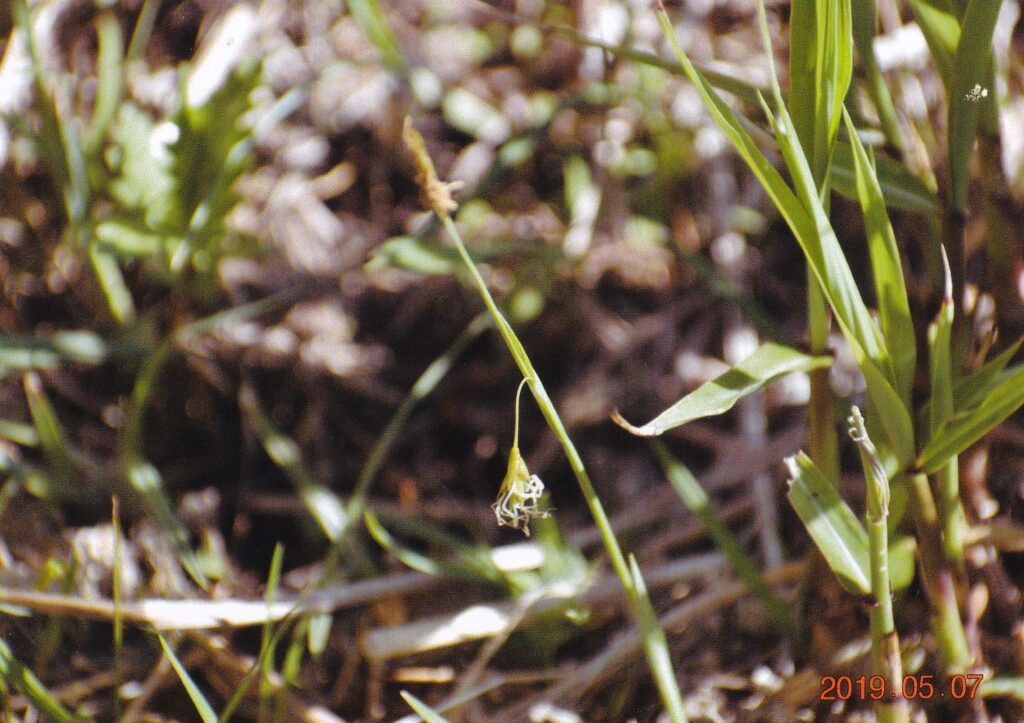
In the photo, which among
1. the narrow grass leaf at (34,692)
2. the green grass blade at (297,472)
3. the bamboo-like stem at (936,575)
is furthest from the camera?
the green grass blade at (297,472)

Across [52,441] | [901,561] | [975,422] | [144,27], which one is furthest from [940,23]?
[144,27]

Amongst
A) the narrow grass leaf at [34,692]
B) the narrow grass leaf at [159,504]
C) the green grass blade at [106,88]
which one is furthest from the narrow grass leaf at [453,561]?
the green grass blade at [106,88]

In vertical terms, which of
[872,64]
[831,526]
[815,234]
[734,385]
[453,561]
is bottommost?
[453,561]

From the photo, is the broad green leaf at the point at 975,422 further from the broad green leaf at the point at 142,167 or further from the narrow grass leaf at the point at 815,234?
the broad green leaf at the point at 142,167

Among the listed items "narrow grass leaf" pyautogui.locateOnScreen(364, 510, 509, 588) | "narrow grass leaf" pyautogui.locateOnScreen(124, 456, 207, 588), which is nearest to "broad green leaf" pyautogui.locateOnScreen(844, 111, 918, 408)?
"narrow grass leaf" pyautogui.locateOnScreen(364, 510, 509, 588)

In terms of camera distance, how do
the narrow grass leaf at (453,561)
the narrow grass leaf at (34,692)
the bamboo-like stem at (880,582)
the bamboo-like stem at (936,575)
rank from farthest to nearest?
1. the narrow grass leaf at (453,561)
2. the narrow grass leaf at (34,692)
3. the bamboo-like stem at (936,575)
4. the bamboo-like stem at (880,582)

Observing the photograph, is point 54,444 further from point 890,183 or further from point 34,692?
point 890,183
